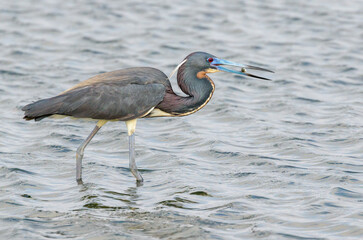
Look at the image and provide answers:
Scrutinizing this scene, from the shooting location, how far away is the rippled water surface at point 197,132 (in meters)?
8.95

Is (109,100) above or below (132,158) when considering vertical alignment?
above

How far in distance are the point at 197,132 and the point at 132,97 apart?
8.15ft

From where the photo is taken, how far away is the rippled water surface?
A: 895cm

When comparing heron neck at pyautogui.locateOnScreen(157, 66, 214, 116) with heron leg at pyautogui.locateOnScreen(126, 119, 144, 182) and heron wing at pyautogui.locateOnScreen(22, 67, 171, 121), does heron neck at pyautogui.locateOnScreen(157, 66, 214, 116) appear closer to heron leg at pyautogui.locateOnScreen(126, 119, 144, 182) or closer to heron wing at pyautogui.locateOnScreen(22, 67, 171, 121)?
heron wing at pyautogui.locateOnScreen(22, 67, 171, 121)

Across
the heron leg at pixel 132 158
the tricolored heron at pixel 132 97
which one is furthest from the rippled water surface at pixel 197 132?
the tricolored heron at pixel 132 97

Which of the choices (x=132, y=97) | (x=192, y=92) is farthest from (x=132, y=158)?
(x=192, y=92)

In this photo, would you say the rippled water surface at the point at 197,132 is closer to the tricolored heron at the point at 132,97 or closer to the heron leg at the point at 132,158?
the heron leg at the point at 132,158

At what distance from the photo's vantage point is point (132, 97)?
1020 cm

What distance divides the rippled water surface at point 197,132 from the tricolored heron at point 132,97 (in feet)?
2.70

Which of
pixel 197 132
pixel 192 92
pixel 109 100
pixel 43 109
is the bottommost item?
pixel 197 132

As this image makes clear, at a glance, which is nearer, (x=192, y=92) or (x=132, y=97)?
(x=132, y=97)

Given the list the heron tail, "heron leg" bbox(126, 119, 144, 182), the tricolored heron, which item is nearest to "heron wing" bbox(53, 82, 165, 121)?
the tricolored heron

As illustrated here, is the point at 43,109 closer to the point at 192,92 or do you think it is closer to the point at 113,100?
the point at 113,100

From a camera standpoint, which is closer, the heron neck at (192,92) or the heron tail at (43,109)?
the heron tail at (43,109)
